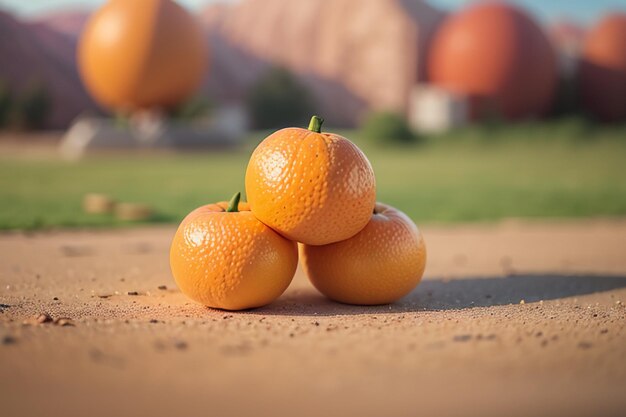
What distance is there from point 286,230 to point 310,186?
33 centimetres

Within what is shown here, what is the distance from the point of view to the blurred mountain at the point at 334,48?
33906mm

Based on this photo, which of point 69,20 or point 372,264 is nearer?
point 372,264

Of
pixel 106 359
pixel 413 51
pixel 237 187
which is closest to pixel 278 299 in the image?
pixel 106 359

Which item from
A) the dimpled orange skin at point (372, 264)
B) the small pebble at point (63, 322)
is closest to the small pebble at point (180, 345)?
the small pebble at point (63, 322)

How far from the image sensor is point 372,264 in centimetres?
417

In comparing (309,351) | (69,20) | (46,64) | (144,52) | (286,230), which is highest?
(69,20)

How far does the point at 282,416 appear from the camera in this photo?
7.21 feet

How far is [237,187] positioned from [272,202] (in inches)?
304

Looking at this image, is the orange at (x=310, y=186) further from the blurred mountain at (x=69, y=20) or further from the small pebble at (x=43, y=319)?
the blurred mountain at (x=69, y=20)

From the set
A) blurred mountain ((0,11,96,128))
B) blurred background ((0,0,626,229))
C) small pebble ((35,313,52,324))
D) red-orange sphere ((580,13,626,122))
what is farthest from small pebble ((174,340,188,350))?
red-orange sphere ((580,13,626,122))

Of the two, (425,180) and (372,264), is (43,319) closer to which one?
(372,264)

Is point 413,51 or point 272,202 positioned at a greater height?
point 413,51

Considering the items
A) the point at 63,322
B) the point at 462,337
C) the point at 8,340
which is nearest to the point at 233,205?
the point at 63,322

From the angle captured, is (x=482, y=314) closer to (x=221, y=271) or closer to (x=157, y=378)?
(x=221, y=271)
